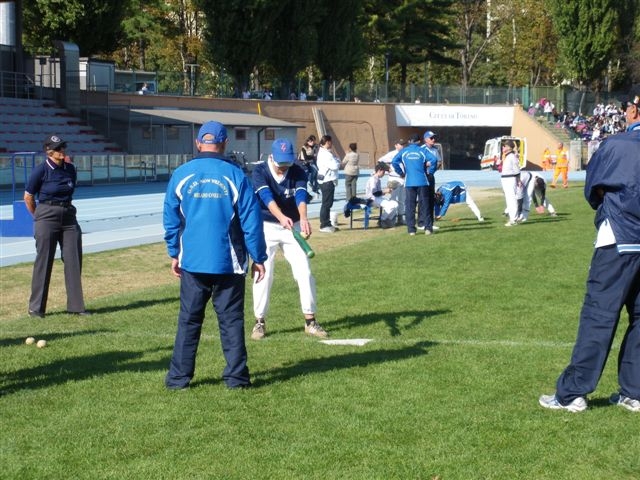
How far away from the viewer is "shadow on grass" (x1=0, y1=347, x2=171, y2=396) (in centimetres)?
758

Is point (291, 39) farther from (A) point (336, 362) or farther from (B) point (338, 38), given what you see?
(A) point (336, 362)

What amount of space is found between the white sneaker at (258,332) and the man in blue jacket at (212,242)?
2.49 m

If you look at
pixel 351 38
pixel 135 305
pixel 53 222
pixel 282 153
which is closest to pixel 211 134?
pixel 282 153

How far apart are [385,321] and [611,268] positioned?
4.61 meters

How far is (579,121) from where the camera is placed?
201ft

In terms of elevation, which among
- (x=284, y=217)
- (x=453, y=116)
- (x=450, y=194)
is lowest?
(x=450, y=194)

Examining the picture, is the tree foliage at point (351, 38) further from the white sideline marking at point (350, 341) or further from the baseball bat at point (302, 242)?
the white sideline marking at point (350, 341)

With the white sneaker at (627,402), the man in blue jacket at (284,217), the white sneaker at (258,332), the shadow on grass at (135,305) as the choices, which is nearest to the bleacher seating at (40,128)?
the shadow on grass at (135,305)

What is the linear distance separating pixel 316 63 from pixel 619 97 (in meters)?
20.9

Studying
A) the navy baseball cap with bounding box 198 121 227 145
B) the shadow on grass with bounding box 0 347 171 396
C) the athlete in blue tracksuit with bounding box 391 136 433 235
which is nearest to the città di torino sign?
the athlete in blue tracksuit with bounding box 391 136 433 235

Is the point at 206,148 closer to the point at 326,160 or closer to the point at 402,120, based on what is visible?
the point at 326,160

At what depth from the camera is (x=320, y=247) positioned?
19.1 m

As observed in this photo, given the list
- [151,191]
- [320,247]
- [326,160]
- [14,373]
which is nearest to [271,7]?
[151,191]

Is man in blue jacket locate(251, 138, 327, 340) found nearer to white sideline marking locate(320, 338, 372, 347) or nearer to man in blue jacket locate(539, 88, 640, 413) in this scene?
white sideline marking locate(320, 338, 372, 347)
